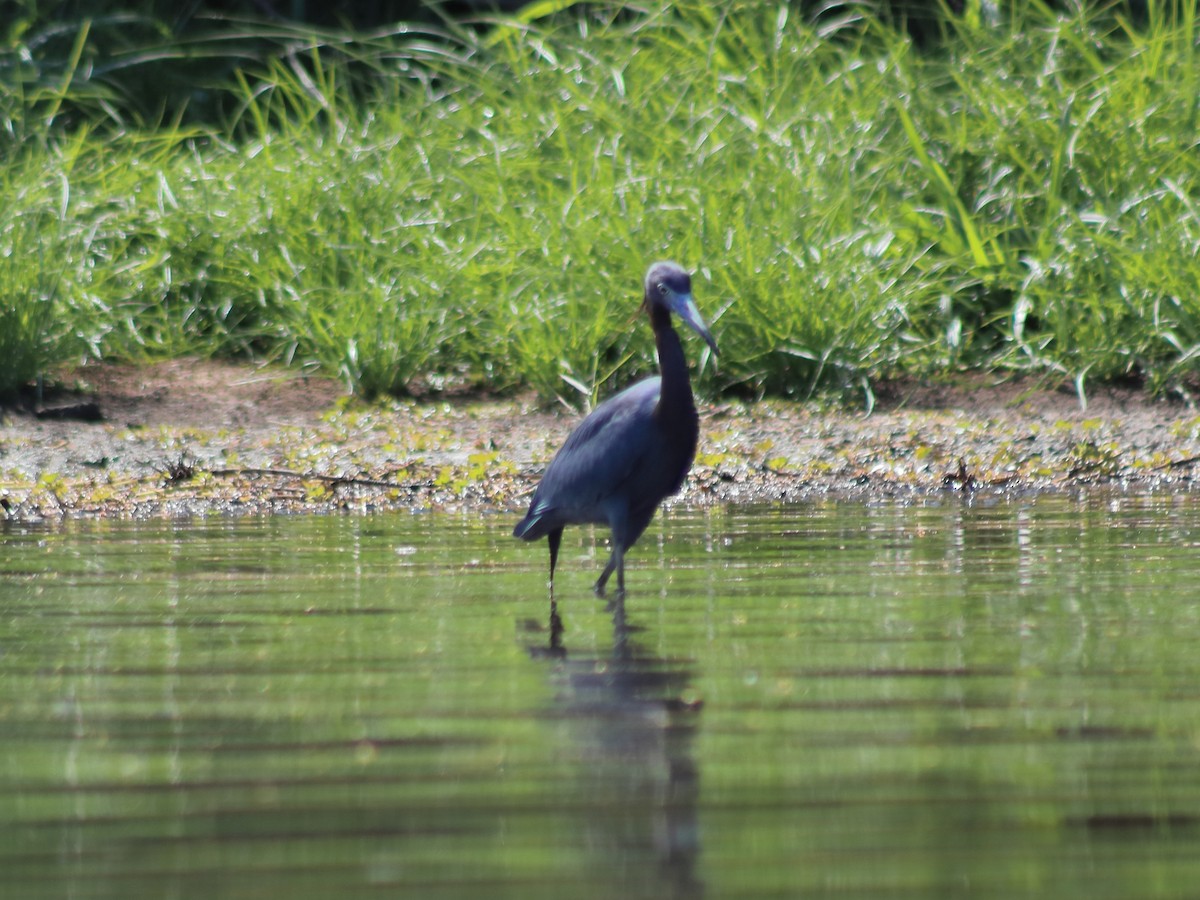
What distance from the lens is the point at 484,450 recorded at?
8289 millimetres

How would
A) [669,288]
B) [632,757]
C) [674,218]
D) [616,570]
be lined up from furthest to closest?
[674,218] < [669,288] < [616,570] < [632,757]

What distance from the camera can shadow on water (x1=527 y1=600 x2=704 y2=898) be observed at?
2570 mm

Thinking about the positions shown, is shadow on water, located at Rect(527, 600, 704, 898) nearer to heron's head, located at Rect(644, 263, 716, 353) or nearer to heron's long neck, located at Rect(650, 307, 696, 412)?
heron's long neck, located at Rect(650, 307, 696, 412)

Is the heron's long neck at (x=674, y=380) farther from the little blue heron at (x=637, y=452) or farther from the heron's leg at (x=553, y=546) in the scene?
the heron's leg at (x=553, y=546)

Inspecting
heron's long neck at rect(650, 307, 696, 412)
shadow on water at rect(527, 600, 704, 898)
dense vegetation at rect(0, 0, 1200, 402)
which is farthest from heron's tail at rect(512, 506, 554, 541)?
dense vegetation at rect(0, 0, 1200, 402)

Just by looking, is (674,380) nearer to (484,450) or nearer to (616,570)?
(616,570)

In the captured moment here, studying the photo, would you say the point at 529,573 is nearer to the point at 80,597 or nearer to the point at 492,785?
the point at 80,597

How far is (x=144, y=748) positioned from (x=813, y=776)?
3.73 ft

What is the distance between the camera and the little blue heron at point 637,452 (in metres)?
5.32

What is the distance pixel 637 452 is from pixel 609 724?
77.7 inches

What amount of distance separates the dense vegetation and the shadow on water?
190 inches

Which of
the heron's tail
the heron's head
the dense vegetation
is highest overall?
the dense vegetation

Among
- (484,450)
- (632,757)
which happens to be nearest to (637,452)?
(632,757)

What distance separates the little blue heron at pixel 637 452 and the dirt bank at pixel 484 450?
1.91 m
